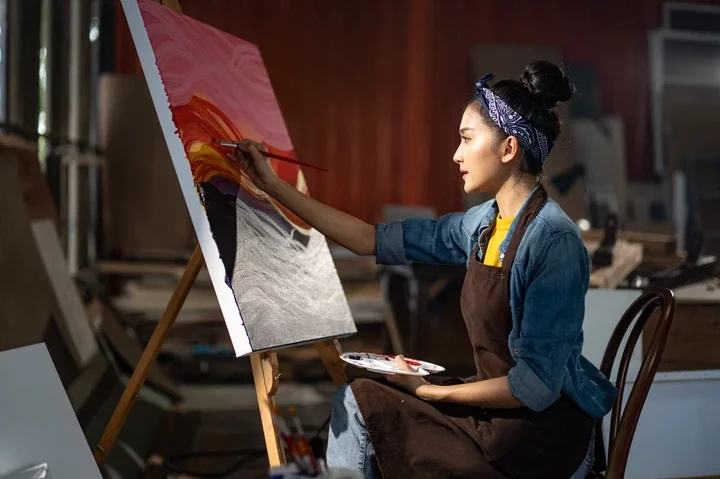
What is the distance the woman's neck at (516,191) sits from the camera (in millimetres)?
1626

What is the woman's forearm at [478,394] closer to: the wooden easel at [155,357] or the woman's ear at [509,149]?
the wooden easel at [155,357]

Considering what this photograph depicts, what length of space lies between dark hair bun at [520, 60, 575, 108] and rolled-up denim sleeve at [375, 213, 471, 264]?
38 cm

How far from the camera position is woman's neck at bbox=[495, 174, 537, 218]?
5.33 feet

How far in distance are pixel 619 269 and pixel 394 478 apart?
159 centimetres

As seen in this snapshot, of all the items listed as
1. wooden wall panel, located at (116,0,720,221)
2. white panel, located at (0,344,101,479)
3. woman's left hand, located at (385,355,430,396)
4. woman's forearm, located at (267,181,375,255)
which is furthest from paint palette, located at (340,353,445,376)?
wooden wall panel, located at (116,0,720,221)

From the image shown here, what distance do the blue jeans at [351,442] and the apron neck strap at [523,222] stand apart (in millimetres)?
407

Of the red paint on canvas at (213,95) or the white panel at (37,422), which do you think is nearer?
the white panel at (37,422)

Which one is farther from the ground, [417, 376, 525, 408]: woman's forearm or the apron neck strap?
the apron neck strap

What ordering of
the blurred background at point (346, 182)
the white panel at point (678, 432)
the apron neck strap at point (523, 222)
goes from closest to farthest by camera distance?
the apron neck strap at point (523, 222) < the white panel at point (678, 432) < the blurred background at point (346, 182)

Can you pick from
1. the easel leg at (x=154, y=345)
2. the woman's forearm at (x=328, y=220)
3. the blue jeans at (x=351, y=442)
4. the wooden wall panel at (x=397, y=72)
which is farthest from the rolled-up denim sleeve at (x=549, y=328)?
the wooden wall panel at (x=397, y=72)

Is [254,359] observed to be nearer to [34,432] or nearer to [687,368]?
[34,432]

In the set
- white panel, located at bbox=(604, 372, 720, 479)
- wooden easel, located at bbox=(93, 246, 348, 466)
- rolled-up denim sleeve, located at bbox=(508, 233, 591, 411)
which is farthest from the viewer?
white panel, located at bbox=(604, 372, 720, 479)

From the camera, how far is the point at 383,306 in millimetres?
4445

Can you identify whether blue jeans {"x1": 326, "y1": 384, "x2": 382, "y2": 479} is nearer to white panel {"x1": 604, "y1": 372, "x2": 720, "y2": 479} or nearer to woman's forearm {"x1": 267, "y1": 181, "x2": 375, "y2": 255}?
woman's forearm {"x1": 267, "y1": 181, "x2": 375, "y2": 255}
